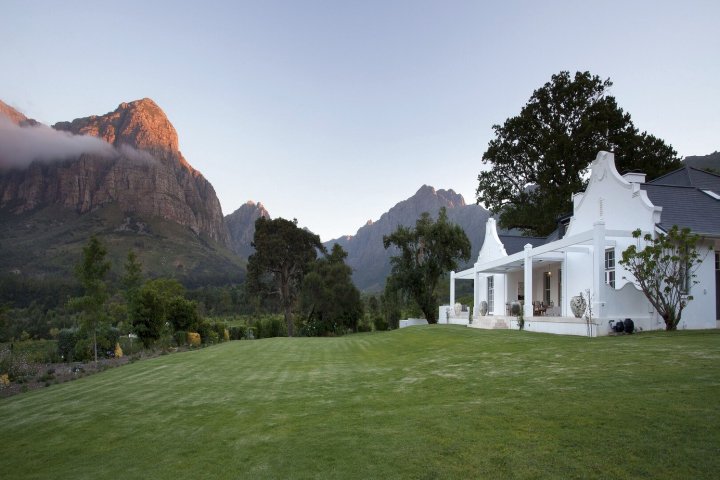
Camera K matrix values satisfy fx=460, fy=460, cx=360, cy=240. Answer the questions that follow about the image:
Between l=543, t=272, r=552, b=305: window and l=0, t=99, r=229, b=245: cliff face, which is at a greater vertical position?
l=0, t=99, r=229, b=245: cliff face

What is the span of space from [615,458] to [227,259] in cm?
13037

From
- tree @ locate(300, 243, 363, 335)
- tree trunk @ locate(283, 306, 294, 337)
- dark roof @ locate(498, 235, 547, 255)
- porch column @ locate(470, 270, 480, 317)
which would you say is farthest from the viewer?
tree trunk @ locate(283, 306, 294, 337)

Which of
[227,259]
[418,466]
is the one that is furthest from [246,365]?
[227,259]

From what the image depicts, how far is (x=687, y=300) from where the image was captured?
50.1ft

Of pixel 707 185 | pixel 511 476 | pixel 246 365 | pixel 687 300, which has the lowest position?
pixel 246 365

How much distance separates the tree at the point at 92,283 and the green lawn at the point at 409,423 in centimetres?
1397

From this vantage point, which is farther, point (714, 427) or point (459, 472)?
point (714, 427)

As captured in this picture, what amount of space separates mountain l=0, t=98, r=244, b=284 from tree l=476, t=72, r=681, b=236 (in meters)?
72.1

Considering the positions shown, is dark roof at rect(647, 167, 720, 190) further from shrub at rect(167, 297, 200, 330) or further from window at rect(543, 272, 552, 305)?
shrub at rect(167, 297, 200, 330)

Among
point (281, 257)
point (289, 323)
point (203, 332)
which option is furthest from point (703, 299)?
point (281, 257)

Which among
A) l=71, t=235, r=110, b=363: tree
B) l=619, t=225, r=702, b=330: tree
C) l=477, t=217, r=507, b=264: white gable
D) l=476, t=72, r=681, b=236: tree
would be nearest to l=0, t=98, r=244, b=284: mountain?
l=71, t=235, r=110, b=363: tree

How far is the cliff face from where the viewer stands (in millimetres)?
148125

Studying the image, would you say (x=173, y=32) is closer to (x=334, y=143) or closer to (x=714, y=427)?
(x=334, y=143)

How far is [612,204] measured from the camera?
1853cm
